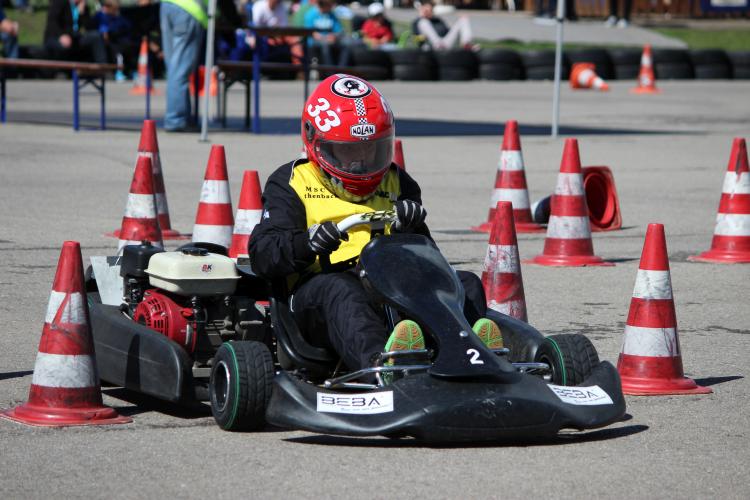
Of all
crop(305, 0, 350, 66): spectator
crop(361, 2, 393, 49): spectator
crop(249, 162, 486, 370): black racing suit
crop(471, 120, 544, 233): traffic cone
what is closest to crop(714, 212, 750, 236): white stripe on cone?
crop(471, 120, 544, 233): traffic cone

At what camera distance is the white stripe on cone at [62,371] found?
4.87 m

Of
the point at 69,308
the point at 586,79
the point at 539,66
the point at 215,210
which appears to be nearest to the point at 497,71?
the point at 539,66

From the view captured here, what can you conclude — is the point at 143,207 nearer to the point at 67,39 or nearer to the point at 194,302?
the point at 194,302

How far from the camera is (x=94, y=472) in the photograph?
170 inches

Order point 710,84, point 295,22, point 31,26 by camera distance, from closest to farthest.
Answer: point 295,22, point 710,84, point 31,26

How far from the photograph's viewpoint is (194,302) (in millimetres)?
5348

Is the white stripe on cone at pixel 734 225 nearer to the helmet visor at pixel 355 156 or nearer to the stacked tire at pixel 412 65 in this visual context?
the helmet visor at pixel 355 156

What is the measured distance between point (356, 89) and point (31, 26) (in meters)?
31.1

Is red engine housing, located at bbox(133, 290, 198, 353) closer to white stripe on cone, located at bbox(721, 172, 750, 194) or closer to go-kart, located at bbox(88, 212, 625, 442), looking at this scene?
go-kart, located at bbox(88, 212, 625, 442)

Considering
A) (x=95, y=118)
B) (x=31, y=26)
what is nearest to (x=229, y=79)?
(x=95, y=118)

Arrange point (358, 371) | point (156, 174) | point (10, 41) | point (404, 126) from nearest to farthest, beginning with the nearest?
point (358, 371), point (156, 174), point (404, 126), point (10, 41)

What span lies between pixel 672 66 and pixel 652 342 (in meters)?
24.9

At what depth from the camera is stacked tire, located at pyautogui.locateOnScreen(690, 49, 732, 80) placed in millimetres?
29828

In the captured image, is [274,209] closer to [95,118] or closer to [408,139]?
[408,139]
